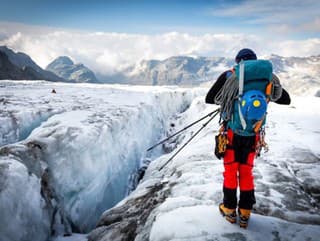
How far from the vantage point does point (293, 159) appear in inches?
266

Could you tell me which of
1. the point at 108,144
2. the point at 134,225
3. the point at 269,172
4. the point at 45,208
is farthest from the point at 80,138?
the point at 269,172

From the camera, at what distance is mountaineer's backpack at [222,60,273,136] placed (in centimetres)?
329

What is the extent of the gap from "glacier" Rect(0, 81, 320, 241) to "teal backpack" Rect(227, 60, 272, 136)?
1.50 meters

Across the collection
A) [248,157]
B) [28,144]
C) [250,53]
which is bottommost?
[28,144]

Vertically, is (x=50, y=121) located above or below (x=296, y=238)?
above

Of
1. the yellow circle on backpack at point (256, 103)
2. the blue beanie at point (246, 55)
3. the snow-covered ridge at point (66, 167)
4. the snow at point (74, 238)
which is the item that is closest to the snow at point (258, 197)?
the snow at point (74, 238)

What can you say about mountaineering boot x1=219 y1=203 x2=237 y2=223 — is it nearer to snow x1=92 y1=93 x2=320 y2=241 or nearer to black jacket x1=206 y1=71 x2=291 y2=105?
snow x1=92 y1=93 x2=320 y2=241

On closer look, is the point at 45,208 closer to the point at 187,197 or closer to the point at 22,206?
the point at 22,206

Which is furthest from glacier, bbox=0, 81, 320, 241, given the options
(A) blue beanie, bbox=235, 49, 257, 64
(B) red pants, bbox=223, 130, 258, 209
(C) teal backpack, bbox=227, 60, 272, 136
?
(A) blue beanie, bbox=235, 49, 257, 64

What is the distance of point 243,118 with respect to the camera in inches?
132

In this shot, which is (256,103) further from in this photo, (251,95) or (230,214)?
(230,214)

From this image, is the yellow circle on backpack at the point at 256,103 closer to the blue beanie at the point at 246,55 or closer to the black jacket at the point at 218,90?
the black jacket at the point at 218,90

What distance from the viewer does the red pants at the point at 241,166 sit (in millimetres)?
3596

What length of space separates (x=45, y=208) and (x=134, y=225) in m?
2.18
